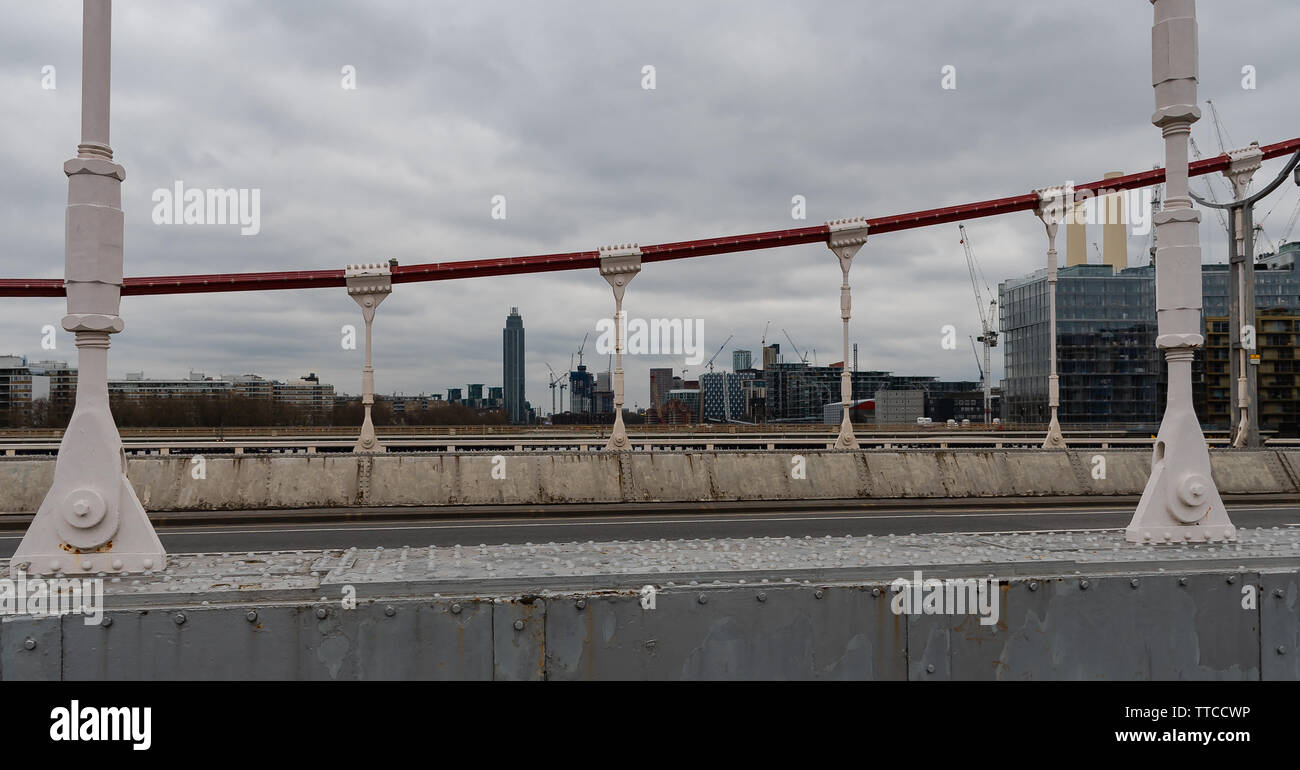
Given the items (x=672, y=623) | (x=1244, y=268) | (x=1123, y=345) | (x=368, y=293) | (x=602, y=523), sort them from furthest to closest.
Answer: (x=1123, y=345) < (x=1244, y=268) < (x=368, y=293) < (x=602, y=523) < (x=672, y=623)

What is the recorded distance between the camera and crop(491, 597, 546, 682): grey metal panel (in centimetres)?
398

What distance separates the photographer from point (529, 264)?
61.0 feet

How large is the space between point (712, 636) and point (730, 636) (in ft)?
0.30

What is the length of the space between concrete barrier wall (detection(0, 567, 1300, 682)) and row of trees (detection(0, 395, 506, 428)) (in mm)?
58992

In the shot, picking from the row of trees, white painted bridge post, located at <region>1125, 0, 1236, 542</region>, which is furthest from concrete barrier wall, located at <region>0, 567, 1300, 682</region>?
the row of trees

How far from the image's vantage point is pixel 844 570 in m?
4.36

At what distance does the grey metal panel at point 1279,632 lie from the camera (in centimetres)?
440

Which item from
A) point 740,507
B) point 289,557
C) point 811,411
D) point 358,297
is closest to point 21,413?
point 358,297

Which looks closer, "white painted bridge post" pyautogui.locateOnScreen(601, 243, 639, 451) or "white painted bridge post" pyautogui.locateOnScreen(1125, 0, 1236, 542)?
"white painted bridge post" pyautogui.locateOnScreen(1125, 0, 1236, 542)

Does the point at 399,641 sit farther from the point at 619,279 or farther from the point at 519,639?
the point at 619,279

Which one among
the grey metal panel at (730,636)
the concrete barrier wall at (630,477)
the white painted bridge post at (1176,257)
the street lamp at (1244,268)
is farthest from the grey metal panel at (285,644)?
the street lamp at (1244,268)

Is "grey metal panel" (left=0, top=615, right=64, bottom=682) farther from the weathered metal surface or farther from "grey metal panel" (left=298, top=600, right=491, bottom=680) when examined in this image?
"grey metal panel" (left=298, top=600, right=491, bottom=680)

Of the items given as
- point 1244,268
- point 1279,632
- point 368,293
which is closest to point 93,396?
point 1279,632
